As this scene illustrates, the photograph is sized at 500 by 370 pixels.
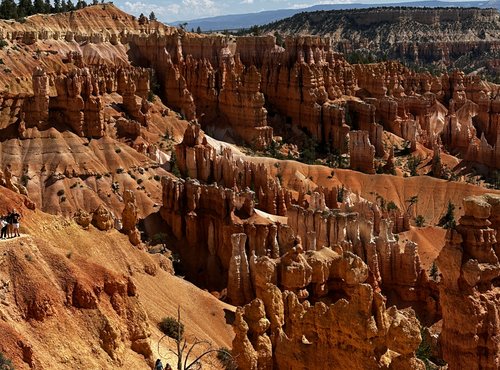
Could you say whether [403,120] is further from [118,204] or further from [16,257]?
[16,257]

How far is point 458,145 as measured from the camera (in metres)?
95.9

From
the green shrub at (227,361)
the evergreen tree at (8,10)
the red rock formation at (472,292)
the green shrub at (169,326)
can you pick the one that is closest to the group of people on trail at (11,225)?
the green shrub at (169,326)

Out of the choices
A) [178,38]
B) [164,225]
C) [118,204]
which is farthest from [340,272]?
[178,38]

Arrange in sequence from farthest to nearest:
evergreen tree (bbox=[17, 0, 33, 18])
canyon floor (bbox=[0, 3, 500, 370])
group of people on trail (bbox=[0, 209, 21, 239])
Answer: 1. evergreen tree (bbox=[17, 0, 33, 18])
2. group of people on trail (bbox=[0, 209, 21, 239])
3. canyon floor (bbox=[0, 3, 500, 370])

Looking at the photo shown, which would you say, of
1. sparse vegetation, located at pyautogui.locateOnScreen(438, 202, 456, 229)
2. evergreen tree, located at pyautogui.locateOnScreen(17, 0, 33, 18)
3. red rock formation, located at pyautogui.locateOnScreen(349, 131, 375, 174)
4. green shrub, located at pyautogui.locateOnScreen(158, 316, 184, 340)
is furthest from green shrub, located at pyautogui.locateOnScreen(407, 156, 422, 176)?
evergreen tree, located at pyautogui.locateOnScreen(17, 0, 33, 18)

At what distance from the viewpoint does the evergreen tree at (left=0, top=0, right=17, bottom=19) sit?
104 m

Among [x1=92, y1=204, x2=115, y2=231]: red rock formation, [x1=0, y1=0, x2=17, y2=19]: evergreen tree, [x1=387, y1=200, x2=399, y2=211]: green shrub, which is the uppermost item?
[x1=0, y1=0, x2=17, y2=19]: evergreen tree

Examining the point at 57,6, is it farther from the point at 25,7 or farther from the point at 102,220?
the point at 102,220

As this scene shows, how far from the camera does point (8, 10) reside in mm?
105625

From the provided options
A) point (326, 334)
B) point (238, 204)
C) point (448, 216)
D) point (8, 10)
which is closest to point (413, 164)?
point (448, 216)

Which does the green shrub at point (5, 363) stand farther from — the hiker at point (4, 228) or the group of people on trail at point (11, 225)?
the group of people on trail at point (11, 225)

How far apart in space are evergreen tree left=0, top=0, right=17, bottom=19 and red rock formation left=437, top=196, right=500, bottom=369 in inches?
3426

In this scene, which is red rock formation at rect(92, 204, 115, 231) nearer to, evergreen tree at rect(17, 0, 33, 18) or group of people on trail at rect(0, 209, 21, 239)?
group of people on trail at rect(0, 209, 21, 239)

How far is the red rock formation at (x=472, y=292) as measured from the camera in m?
28.7
